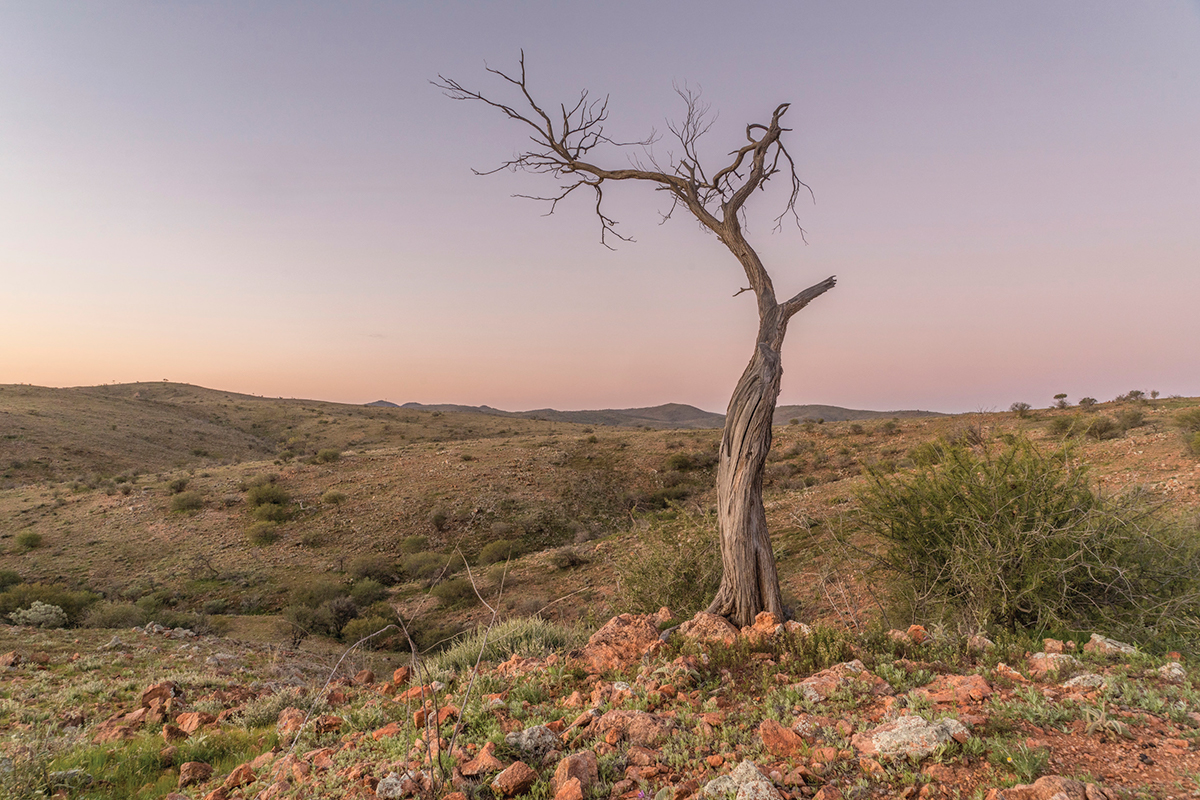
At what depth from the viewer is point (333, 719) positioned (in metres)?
4.56

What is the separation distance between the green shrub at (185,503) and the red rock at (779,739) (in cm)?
2423

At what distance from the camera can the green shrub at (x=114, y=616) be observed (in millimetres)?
11031

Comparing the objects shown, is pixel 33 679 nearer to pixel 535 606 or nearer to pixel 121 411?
pixel 535 606

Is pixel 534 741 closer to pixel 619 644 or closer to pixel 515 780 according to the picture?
pixel 515 780

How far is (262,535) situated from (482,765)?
18.6 metres

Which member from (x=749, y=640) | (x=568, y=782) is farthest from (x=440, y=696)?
(x=749, y=640)

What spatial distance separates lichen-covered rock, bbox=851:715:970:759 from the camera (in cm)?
286

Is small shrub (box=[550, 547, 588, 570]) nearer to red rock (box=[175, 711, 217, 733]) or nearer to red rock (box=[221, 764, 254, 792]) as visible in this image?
red rock (box=[175, 711, 217, 733])

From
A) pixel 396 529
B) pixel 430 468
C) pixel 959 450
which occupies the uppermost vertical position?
pixel 959 450

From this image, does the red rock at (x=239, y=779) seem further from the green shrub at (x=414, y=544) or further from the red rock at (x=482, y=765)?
the green shrub at (x=414, y=544)

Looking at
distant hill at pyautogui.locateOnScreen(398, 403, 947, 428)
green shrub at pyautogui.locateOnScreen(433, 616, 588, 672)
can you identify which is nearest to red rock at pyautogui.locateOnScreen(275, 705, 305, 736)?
green shrub at pyautogui.locateOnScreen(433, 616, 588, 672)

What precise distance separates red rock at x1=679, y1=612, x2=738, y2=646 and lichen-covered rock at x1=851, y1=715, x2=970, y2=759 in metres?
1.93

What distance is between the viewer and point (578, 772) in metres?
3.08

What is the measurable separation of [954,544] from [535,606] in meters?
8.11
